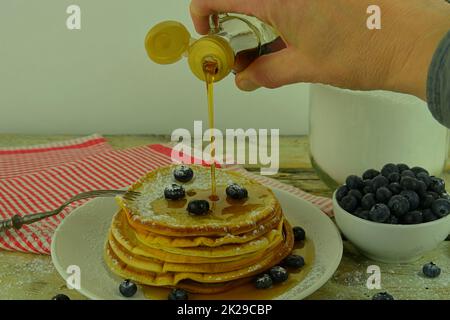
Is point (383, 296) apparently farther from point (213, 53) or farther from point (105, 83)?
point (105, 83)

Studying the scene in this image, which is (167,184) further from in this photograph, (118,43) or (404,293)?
(118,43)

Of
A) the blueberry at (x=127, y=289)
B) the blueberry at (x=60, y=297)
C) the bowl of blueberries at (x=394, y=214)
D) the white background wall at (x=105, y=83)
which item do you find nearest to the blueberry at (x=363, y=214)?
the bowl of blueberries at (x=394, y=214)

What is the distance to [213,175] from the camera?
121 centimetres

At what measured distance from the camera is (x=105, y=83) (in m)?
1.84

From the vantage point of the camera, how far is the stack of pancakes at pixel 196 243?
1.07 meters

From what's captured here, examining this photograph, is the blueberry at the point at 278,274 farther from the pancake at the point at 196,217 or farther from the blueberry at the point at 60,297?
the blueberry at the point at 60,297

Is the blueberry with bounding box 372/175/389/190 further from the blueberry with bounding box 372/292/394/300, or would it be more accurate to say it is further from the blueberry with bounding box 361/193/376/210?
the blueberry with bounding box 372/292/394/300

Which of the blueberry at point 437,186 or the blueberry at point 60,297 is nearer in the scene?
the blueberry at point 60,297

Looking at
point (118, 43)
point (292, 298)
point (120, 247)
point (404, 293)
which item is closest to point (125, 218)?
point (120, 247)

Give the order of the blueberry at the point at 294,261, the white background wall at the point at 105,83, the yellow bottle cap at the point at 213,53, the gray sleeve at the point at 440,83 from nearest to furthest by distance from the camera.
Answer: the gray sleeve at the point at 440,83
the yellow bottle cap at the point at 213,53
the blueberry at the point at 294,261
the white background wall at the point at 105,83

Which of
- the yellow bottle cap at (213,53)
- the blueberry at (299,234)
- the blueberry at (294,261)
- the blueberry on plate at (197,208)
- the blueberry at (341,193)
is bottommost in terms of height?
the blueberry at (294,261)

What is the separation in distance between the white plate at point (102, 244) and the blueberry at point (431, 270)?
16cm

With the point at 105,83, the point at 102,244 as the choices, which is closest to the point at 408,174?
the point at 102,244
